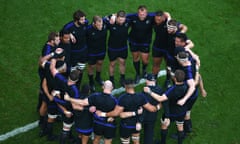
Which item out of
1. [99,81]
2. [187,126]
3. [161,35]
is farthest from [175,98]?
[99,81]

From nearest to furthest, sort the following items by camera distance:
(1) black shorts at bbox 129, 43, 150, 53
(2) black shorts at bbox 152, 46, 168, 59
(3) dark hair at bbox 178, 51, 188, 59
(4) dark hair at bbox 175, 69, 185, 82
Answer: (4) dark hair at bbox 175, 69, 185, 82 < (3) dark hair at bbox 178, 51, 188, 59 < (2) black shorts at bbox 152, 46, 168, 59 < (1) black shorts at bbox 129, 43, 150, 53

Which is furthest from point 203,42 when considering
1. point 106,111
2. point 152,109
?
point 106,111

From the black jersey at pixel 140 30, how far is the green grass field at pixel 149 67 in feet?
4.32

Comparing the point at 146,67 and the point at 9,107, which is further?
the point at 146,67

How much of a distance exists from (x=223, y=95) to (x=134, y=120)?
383cm

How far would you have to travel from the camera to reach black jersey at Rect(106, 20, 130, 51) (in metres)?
10.5

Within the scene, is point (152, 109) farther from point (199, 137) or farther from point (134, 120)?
point (199, 137)

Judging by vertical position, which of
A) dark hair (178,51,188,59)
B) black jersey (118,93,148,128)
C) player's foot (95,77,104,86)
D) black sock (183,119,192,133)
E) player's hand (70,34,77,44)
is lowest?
black sock (183,119,192,133)

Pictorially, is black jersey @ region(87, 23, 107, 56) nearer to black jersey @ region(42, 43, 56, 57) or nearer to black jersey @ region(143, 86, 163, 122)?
black jersey @ region(42, 43, 56, 57)

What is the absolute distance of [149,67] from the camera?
40.4 ft

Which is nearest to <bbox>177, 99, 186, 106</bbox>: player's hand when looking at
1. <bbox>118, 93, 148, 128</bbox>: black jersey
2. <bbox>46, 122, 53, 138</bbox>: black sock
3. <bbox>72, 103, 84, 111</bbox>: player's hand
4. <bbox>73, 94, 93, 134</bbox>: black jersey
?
<bbox>118, 93, 148, 128</bbox>: black jersey

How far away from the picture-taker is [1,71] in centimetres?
1174

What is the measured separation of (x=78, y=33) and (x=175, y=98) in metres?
3.25

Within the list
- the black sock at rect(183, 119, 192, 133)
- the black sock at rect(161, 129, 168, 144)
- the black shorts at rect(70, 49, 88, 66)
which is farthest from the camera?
the black shorts at rect(70, 49, 88, 66)
